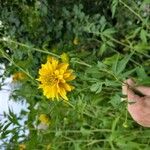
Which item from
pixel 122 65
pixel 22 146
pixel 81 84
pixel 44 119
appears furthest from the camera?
pixel 22 146

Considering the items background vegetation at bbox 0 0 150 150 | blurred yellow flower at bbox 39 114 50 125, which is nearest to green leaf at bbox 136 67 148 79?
background vegetation at bbox 0 0 150 150

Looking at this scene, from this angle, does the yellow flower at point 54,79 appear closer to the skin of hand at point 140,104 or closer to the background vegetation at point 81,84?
the background vegetation at point 81,84

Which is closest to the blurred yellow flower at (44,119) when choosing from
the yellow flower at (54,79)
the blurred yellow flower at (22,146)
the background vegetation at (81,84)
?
the background vegetation at (81,84)

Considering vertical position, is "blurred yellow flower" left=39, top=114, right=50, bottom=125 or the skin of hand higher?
"blurred yellow flower" left=39, top=114, right=50, bottom=125

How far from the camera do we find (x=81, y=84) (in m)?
1.82

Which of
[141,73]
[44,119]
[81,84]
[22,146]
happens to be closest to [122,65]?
[141,73]

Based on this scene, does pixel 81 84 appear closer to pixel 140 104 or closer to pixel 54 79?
pixel 54 79

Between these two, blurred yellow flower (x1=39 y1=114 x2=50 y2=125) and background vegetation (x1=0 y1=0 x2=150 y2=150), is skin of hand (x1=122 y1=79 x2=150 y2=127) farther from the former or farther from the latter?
blurred yellow flower (x1=39 y1=114 x2=50 y2=125)

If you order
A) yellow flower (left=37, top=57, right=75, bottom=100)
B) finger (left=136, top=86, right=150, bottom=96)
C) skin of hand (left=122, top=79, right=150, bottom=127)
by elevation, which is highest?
yellow flower (left=37, top=57, right=75, bottom=100)

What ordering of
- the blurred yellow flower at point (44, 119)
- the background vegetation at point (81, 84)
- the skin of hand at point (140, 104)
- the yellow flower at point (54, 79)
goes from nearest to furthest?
the skin of hand at point (140, 104)
the yellow flower at point (54, 79)
the background vegetation at point (81, 84)
the blurred yellow flower at point (44, 119)

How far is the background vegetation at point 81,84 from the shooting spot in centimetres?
164

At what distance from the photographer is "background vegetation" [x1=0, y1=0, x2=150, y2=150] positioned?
164 centimetres

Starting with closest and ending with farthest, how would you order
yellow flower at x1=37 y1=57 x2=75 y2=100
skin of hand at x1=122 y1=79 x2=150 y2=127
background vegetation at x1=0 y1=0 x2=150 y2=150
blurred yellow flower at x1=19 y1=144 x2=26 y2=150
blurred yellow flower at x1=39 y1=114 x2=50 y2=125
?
skin of hand at x1=122 y1=79 x2=150 y2=127 → yellow flower at x1=37 y1=57 x2=75 y2=100 → background vegetation at x1=0 y1=0 x2=150 y2=150 → blurred yellow flower at x1=39 y1=114 x2=50 y2=125 → blurred yellow flower at x1=19 y1=144 x2=26 y2=150

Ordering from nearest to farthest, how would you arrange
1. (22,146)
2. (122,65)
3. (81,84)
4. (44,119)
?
1. (122,65)
2. (81,84)
3. (44,119)
4. (22,146)
